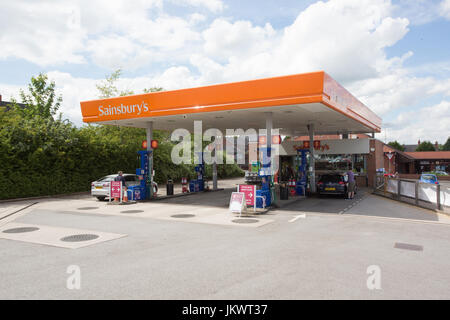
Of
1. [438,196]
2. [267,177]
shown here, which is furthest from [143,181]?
[438,196]

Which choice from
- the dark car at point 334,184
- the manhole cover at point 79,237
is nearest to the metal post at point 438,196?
the dark car at point 334,184

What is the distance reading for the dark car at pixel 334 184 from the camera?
19281mm

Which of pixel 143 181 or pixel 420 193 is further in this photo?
pixel 143 181

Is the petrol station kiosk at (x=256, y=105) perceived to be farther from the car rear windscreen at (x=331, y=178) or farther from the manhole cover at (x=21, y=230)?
the manhole cover at (x=21, y=230)

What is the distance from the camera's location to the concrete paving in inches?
199

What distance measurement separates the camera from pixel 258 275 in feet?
19.0

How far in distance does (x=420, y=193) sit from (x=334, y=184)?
442 centimetres

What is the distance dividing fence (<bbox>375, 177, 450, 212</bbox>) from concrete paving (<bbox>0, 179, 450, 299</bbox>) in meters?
3.50

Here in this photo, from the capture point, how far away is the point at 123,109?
18109mm

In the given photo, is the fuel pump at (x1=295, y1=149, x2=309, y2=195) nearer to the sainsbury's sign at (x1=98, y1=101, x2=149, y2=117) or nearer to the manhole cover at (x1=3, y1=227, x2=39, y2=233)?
the sainsbury's sign at (x1=98, y1=101, x2=149, y2=117)

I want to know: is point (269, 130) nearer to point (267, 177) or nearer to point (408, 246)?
point (267, 177)

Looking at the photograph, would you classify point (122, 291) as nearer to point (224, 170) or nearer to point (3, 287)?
point (3, 287)

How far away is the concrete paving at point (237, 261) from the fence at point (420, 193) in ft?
11.5
